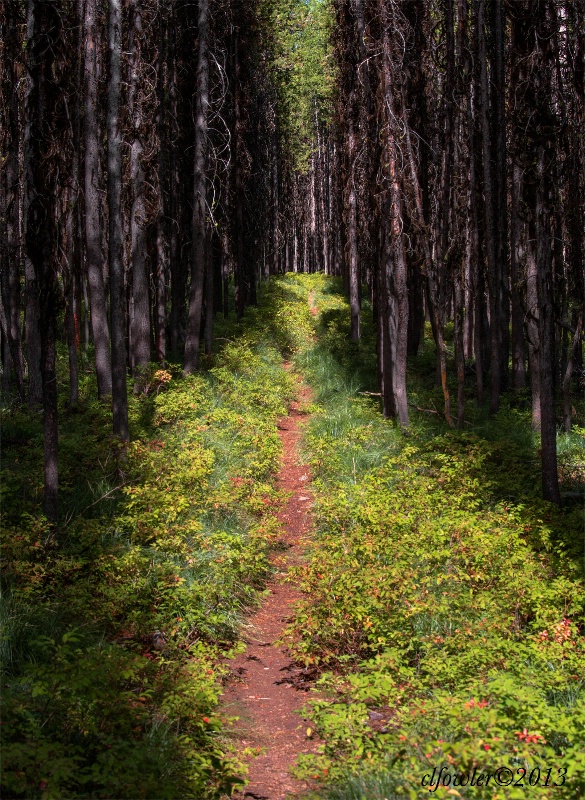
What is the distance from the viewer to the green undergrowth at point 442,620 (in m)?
4.56

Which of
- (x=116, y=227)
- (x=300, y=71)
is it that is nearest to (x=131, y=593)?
(x=116, y=227)

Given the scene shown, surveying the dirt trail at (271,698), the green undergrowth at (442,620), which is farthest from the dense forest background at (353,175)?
the dirt trail at (271,698)

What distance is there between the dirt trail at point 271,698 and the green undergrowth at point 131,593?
0.71 feet

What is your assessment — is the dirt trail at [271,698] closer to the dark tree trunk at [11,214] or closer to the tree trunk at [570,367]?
the tree trunk at [570,367]

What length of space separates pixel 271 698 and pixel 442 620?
1.73 metres

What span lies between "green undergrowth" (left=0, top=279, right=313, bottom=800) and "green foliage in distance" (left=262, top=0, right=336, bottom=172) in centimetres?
2502

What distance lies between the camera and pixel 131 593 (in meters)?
7.04

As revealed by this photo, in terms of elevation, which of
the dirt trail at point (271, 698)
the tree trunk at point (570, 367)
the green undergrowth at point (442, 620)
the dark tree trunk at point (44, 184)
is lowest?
the dirt trail at point (271, 698)

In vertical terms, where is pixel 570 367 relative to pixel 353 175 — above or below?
below

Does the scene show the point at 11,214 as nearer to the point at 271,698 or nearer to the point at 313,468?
the point at 313,468

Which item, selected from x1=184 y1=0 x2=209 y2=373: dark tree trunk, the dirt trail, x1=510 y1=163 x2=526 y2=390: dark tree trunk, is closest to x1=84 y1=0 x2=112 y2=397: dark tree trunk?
x1=184 y1=0 x2=209 y2=373: dark tree trunk

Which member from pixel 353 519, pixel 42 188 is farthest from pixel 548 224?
pixel 42 188

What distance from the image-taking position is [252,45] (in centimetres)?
2672

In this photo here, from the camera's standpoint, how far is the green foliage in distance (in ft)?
118
